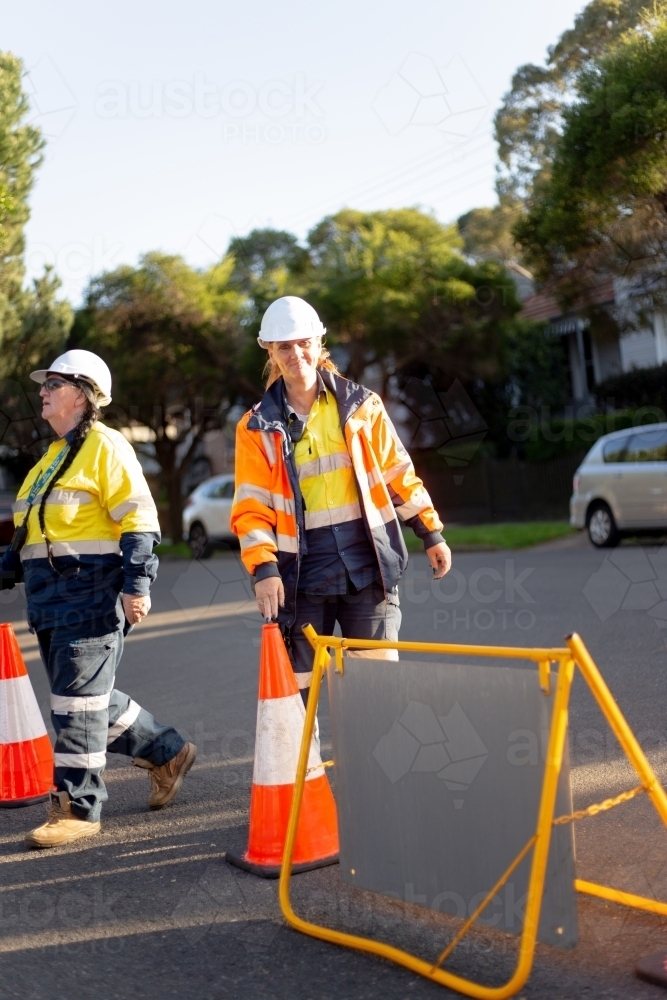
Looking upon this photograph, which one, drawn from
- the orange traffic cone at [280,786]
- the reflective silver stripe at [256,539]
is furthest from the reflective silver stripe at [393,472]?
the orange traffic cone at [280,786]

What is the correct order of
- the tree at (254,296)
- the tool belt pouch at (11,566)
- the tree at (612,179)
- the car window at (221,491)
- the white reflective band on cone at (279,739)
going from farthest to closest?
the tree at (254,296)
the car window at (221,491)
the tree at (612,179)
the tool belt pouch at (11,566)
the white reflective band on cone at (279,739)

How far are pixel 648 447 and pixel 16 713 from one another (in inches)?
492

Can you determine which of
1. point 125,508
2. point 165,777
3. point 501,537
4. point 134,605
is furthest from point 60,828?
point 501,537

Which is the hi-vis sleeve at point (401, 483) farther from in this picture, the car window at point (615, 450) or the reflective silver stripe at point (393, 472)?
the car window at point (615, 450)

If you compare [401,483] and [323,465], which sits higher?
[323,465]

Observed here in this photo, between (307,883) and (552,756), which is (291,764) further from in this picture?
(552,756)

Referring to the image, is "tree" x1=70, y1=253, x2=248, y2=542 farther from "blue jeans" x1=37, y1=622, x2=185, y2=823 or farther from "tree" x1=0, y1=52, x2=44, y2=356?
"blue jeans" x1=37, y1=622, x2=185, y2=823

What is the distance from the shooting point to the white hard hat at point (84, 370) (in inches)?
211

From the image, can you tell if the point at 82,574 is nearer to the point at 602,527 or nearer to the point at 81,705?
the point at 81,705

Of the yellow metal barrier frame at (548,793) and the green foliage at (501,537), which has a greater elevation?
the yellow metal barrier frame at (548,793)

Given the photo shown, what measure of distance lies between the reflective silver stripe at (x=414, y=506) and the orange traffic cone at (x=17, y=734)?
2111mm

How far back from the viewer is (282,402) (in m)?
4.86

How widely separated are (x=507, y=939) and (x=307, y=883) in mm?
871

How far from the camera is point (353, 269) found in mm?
27641
